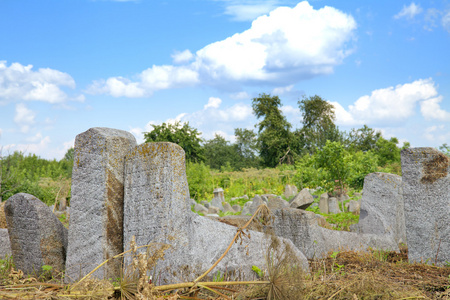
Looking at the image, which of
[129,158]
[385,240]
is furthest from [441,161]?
[129,158]

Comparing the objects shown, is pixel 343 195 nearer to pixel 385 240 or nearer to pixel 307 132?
pixel 385 240

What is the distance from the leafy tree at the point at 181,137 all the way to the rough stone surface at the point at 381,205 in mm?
22408

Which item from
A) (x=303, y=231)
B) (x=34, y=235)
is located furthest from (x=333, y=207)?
(x=34, y=235)

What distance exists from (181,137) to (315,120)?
1579cm

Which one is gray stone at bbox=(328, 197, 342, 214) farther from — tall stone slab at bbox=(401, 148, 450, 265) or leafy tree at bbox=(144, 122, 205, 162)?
leafy tree at bbox=(144, 122, 205, 162)

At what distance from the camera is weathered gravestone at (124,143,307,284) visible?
203 inches

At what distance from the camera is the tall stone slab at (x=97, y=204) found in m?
5.55

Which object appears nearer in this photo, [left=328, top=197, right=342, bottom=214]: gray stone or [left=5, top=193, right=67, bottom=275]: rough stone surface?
[left=5, top=193, right=67, bottom=275]: rough stone surface

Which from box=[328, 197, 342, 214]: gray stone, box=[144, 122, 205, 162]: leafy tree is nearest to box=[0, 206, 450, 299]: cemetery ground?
box=[328, 197, 342, 214]: gray stone

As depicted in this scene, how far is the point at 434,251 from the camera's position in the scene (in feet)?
21.0

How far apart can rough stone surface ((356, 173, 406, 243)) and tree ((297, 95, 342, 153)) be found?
3045 centimetres

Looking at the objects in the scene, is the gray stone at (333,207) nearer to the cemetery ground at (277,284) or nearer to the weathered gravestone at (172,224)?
the cemetery ground at (277,284)

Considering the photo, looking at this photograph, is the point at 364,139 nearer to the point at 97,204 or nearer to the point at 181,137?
the point at 181,137

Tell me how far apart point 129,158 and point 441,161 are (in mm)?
4506
